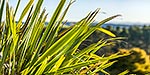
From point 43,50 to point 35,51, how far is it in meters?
0.06

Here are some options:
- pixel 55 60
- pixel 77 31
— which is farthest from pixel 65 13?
pixel 55 60

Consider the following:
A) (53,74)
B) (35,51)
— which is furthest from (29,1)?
(53,74)

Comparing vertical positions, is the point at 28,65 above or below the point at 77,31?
below

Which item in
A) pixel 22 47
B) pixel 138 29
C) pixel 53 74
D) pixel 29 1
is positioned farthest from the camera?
pixel 138 29

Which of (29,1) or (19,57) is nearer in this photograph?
(19,57)

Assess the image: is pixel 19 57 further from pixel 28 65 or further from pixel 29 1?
pixel 29 1

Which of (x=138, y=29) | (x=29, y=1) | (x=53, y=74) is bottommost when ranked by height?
(x=138, y=29)

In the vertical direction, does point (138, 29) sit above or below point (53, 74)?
below

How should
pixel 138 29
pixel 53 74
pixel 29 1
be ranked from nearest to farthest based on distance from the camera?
1. pixel 53 74
2. pixel 29 1
3. pixel 138 29

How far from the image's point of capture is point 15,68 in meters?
1.69

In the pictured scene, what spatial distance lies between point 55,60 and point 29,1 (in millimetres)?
317

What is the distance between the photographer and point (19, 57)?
5.65 feet

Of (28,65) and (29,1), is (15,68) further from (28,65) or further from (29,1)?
(29,1)

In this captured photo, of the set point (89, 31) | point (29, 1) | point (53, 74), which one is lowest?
point (53, 74)
